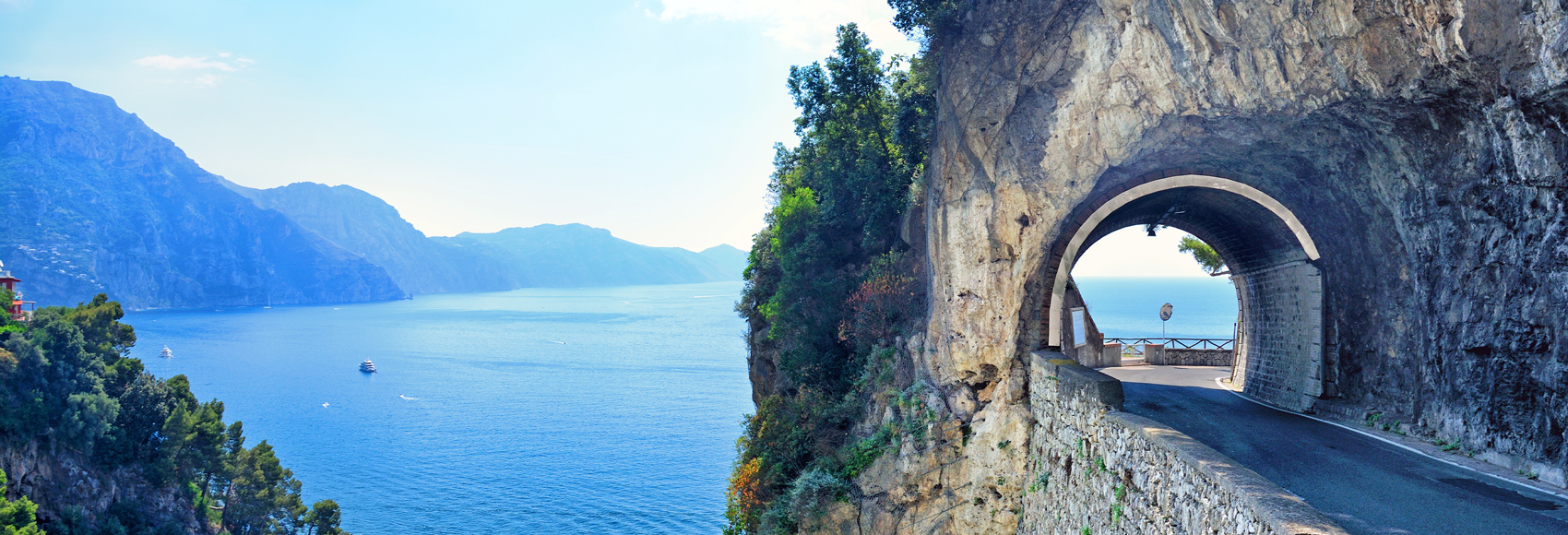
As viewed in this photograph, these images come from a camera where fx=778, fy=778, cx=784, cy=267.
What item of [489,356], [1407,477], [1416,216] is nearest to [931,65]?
[1416,216]

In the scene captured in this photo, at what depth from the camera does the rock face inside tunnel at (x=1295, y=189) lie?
7.85m

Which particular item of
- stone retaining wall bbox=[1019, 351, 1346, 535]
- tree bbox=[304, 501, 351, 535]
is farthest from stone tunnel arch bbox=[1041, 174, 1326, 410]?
tree bbox=[304, 501, 351, 535]

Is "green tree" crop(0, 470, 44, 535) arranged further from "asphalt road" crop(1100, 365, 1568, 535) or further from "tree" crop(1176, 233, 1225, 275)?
"tree" crop(1176, 233, 1225, 275)

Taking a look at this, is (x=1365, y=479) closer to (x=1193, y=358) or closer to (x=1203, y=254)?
(x=1193, y=358)

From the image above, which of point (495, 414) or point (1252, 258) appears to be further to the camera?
point (495, 414)

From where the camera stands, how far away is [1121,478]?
364 inches

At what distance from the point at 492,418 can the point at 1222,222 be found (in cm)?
5803

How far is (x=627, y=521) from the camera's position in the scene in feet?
134

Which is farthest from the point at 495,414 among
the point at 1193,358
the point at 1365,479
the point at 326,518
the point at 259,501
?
the point at 1365,479

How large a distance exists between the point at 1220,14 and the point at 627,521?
37684 mm

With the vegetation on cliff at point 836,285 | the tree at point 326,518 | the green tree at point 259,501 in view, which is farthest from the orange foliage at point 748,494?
the green tree at point 259,501

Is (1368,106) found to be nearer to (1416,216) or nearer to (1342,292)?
(1416,216)

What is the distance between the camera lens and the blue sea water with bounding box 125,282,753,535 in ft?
142

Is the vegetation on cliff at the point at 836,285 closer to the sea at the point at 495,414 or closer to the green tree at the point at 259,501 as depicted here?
the sea at the point at 495,414
